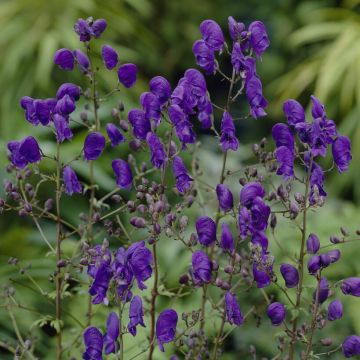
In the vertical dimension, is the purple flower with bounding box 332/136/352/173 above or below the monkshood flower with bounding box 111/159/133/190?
above

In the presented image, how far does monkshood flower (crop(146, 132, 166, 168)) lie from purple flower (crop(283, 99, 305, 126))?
0.23 m

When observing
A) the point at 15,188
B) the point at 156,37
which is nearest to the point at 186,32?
the point at 156,37

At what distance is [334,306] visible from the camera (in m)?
1.37

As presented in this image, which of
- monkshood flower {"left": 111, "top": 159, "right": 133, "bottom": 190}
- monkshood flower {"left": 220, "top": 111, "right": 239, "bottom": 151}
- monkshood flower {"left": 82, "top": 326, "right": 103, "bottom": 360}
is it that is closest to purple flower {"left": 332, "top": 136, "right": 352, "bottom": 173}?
monkshood flower {"left": 220, "top": 111, "right": 239, "bottom": 151}

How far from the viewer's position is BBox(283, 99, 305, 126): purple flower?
136 centimetres

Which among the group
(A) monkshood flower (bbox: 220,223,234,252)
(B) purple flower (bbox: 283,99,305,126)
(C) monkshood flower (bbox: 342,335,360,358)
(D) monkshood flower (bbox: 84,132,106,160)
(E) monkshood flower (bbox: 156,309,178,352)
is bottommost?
(C) monkshood flower (bbox: 342,335,360,358)

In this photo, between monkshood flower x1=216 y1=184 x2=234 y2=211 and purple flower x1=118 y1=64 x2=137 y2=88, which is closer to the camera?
monkshood flower x1=216 y1=184 x2=234 y2=211

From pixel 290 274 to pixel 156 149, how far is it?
314 mm

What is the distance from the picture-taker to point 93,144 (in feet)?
4.66

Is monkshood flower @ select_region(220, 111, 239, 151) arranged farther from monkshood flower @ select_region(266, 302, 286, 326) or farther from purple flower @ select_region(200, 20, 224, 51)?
monkshood flower @ select_region(266, 302, 286, 326)

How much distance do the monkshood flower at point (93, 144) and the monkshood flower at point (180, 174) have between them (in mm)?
140

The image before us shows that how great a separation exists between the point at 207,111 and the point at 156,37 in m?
3.95

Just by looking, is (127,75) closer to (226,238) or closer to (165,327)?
(226,238)

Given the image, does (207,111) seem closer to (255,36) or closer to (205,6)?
(255,36)
